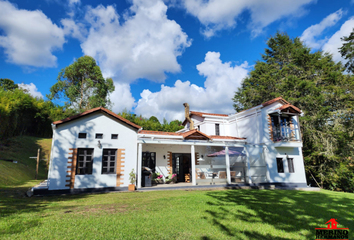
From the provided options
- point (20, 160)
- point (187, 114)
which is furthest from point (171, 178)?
point (20, 160)

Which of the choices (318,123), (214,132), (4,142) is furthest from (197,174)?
(4,142)

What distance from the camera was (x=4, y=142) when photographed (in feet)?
65.8

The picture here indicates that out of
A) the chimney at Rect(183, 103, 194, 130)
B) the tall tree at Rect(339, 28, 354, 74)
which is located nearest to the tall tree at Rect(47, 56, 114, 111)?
the chimney at Rect(183, 103, 194, 130)

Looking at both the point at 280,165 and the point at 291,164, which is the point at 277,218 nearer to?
the point at 280,165

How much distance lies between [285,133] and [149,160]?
11.6 m

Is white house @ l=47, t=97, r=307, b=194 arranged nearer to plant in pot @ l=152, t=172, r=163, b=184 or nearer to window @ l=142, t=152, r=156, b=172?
window @ l=142, t=152, r=156, b=172

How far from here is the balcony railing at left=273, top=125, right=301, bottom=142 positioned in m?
15.3

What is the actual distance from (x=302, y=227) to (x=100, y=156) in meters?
9.84

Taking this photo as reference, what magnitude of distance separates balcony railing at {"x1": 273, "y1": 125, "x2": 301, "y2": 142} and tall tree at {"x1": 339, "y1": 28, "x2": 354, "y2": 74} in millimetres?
11121

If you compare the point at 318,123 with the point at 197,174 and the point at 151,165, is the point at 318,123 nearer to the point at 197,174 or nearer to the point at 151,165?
the point at 197,174

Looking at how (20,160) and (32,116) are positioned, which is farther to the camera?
(32,116)

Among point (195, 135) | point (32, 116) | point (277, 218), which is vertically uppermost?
point (32, 116)

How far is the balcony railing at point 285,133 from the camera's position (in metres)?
15.3

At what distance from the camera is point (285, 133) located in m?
16.1
